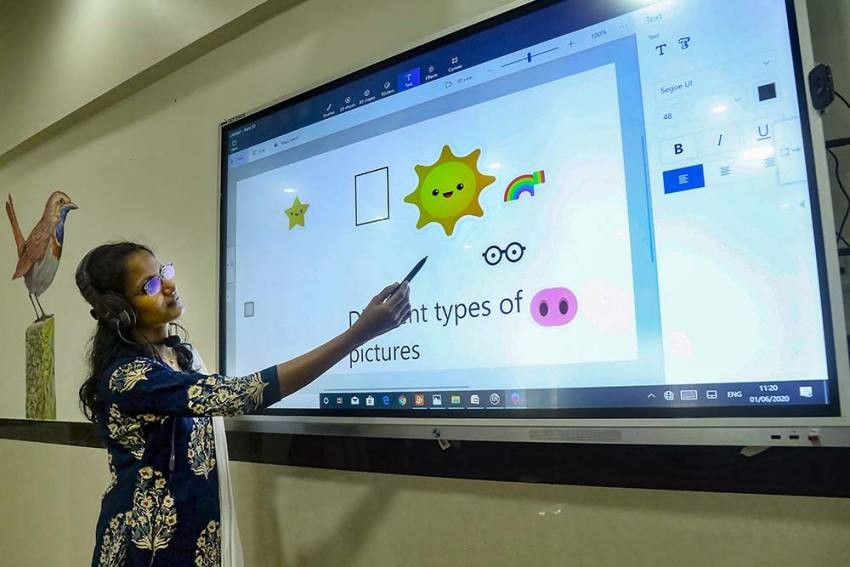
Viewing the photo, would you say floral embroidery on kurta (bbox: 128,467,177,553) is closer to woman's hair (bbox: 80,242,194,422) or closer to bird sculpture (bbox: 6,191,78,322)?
woman's hair (bbox: 80,242,194,422)

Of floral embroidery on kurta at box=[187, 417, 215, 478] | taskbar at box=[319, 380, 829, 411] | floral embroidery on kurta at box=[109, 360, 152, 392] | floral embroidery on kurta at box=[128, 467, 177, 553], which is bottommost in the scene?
floral embroidery on kurta at box=[128, 467, 177, 553]

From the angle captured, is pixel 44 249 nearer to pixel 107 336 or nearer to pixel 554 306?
pixel 107 336

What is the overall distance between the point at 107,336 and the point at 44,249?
145 centimetres

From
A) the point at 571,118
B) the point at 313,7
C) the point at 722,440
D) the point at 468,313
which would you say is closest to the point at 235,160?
the point at 313,7

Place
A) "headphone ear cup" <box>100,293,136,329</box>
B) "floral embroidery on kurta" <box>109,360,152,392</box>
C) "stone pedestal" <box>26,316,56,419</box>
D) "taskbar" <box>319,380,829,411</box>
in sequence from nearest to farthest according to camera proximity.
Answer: "taskbar" <box>319,380,829,411</box>
"floral embroidery on kurta" <box>109,360,152,392</box>
"headphone ear cup" <box>100,293,136,329</box>
"stone pedestal" <box>26,316,56,419</box>

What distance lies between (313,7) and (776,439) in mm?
1431

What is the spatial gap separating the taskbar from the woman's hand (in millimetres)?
155

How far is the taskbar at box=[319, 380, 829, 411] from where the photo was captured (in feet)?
2.76

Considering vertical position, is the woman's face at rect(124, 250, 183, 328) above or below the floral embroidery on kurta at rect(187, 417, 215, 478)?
above

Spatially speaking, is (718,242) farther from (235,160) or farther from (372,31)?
(235,160)

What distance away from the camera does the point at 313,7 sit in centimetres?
162

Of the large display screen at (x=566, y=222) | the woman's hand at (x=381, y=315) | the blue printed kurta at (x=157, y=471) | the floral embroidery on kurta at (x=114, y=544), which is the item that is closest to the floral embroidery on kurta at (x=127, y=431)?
the blue printed kurta at (x=157, y=471)

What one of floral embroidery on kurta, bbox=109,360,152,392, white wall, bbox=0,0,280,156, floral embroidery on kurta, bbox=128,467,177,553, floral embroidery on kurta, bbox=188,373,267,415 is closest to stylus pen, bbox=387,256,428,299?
floral embroidery on kurta, bbox=188,373,267,415

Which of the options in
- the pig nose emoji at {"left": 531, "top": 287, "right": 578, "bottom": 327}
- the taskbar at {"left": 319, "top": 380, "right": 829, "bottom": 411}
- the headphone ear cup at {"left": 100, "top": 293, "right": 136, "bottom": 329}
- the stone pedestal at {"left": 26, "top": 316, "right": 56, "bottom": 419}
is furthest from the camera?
the stone pedestal at {"left": 26, "top": 316, "right": 56, "bottom": 419}
